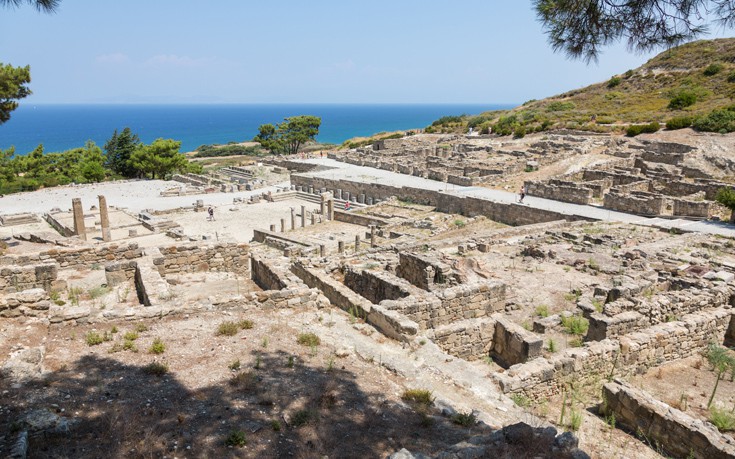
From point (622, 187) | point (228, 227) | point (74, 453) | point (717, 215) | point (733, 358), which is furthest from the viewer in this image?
point (228, 227)

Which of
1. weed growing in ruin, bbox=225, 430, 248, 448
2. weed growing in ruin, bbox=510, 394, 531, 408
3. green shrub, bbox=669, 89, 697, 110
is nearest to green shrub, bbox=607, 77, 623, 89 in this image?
green shrub, bbox=669, 89, 697, 110

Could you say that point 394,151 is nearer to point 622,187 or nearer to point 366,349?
point 622,187

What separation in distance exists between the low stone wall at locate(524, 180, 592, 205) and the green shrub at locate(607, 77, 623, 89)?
5283cm

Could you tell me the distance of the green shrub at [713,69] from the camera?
60338mm

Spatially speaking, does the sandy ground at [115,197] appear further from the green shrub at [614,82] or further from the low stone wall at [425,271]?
the green shrub at [614,82]

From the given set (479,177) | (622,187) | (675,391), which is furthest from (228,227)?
(675,391)

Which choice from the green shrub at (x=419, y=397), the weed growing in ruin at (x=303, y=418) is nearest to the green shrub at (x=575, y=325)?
the green shrub at (x=419, y=397)

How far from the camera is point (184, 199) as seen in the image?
121 ft

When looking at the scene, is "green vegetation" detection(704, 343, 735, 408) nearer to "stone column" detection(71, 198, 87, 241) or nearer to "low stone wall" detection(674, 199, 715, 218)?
"low stone wall" detection(674, 199, 715, 218)

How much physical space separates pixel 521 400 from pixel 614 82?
251 ft

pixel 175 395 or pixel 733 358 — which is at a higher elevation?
pixel 175 395

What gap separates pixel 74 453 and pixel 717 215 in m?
25.6

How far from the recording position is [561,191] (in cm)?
2691

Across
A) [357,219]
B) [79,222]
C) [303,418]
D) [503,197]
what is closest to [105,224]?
[79,222]
